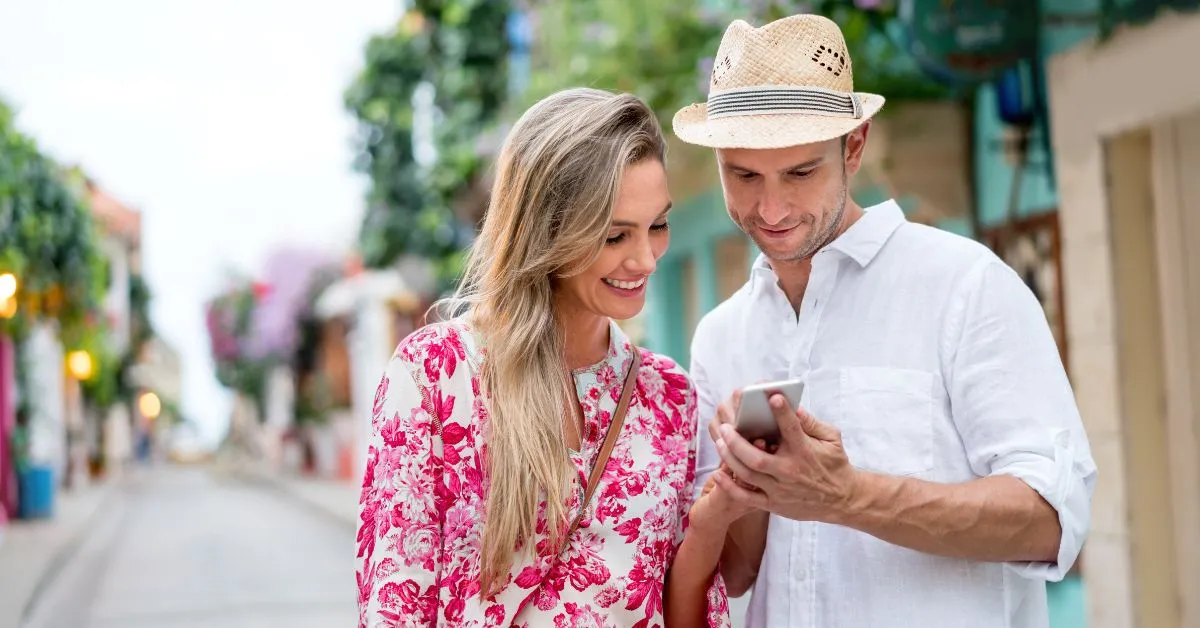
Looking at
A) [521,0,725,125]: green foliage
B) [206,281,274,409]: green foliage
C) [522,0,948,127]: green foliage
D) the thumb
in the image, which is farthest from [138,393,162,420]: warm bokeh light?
the thumb

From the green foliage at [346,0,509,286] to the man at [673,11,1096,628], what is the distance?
41.8 feet

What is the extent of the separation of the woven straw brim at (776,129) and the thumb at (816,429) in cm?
50

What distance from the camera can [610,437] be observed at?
2361 millimetres

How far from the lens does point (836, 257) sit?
244cm

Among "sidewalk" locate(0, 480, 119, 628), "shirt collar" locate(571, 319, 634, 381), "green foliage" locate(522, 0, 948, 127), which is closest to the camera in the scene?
"shirt collar" locate(571, 319, 634, 381)

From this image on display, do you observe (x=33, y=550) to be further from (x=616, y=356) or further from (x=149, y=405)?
(x=149, y=405)

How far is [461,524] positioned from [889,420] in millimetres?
748

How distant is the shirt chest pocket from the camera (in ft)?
7.47

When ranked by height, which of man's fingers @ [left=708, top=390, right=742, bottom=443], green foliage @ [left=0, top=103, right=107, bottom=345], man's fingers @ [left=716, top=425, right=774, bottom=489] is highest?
green foliage @ [left=0, top=103, right=107, bottom=345]

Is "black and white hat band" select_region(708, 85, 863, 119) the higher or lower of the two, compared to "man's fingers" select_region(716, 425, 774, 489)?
higher

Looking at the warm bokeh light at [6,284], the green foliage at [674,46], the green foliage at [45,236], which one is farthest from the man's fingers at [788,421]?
the warm bokeh light at [6,284]

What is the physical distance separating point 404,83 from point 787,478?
1631cm

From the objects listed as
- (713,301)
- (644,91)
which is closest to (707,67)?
(644,91)

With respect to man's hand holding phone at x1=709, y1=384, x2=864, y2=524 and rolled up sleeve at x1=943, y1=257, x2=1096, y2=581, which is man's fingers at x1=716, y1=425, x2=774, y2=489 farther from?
rolled up sleeve at x1=943, y1=257, x2=1096, y2=581
